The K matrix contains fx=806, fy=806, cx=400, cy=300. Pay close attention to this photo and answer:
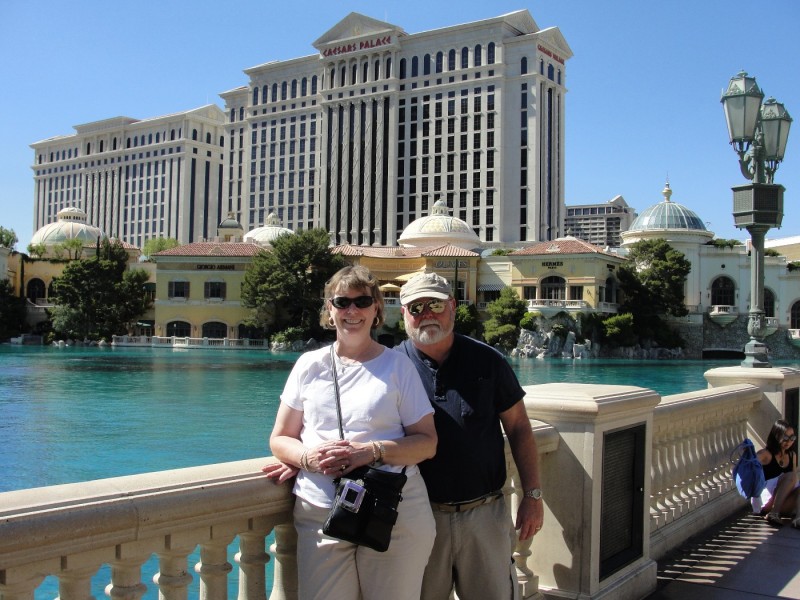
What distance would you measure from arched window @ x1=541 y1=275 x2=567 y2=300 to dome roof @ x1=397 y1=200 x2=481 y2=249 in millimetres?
9192

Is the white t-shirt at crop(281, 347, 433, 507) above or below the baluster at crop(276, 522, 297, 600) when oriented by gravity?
above

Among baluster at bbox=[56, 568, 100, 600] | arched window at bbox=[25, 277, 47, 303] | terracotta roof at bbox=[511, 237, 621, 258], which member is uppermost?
terracotta roof at bbox=[511, 237, 621, 258]

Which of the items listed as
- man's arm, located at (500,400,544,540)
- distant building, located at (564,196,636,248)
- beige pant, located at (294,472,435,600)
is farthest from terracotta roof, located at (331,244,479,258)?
distant building, located at (564,196,636,248)

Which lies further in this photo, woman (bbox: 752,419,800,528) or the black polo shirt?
woman (bbox: 752,419,800,528)

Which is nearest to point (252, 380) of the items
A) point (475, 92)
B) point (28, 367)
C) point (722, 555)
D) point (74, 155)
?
point (28, 367)

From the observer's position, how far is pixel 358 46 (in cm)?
8600

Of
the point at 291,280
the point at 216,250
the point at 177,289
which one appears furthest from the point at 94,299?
the point at 291,280

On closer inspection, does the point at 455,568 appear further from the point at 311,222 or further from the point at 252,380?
the point at 311,222

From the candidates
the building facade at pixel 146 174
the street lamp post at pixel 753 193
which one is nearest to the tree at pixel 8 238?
the building facade at pixel 146 174

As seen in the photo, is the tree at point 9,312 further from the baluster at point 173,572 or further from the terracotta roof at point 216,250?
the baluster at point 173,572

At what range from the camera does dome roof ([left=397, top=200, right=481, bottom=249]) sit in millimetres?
64875

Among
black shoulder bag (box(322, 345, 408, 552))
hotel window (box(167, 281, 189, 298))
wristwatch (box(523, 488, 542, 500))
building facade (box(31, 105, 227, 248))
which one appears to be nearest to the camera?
black shoulder bag (box(322, 345, 408, 552))

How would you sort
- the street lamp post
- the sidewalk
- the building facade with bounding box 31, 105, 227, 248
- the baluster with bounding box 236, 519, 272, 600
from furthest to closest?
the building facade with bounding box 31, 105, 227, 248
the street lamp post
the sidewalk
the baluster with bounding box 236, 519, 272, 600

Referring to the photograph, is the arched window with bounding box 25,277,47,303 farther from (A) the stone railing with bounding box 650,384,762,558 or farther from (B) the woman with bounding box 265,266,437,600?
(B) the woman with bounding box 265,266,437,600
